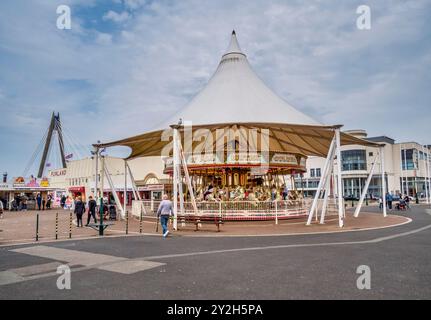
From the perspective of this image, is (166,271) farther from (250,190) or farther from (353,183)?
(353,183)

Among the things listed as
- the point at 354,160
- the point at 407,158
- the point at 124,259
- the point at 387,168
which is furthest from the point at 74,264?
the point at 407,158

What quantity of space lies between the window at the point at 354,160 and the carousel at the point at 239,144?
53636 millimetres

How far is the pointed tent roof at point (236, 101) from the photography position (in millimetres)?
19438

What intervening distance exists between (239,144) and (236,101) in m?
3.34

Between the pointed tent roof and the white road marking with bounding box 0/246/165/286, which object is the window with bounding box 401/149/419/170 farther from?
the white road marking with bounding box 0/246/165/286

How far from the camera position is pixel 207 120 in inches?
755

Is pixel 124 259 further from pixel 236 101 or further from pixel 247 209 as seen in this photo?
pixel 236 101

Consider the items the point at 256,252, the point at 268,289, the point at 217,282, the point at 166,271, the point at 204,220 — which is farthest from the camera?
the point at 204,220

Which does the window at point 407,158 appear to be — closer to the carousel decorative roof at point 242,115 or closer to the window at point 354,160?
the window at point 354,160

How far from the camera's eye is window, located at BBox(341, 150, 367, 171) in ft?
248

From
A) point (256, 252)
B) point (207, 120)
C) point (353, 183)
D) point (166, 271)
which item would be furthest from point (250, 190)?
point (353, 183)

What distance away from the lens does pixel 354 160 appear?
251 feet

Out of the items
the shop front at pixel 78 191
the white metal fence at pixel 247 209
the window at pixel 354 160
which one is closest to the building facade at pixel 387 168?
the window at pixel 354 160

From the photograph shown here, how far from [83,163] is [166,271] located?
65.7 metres
